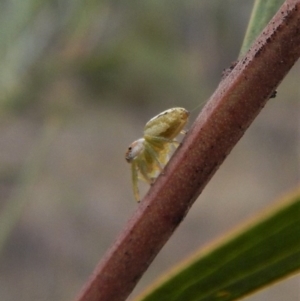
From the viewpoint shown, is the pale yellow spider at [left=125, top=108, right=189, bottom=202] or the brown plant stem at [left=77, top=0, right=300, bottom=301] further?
the pale yellow spider at [left=125, top=108, right=189, bottom=202]

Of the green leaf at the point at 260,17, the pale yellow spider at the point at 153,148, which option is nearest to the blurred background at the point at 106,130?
the pale yellow spider at the point at 153,148

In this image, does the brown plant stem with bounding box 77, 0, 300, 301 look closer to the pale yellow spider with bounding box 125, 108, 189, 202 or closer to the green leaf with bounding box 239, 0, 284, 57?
the green leaf with bounding box 239, 0, 284, 57

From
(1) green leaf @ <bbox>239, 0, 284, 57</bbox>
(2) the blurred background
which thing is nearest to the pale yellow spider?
(1) green leaf @ <bbox>239, 0, 284, 57</bbox>

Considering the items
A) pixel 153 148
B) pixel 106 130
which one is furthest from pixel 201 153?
pixel 106 130

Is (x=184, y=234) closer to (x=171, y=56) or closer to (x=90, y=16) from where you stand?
(x=171, y=56)

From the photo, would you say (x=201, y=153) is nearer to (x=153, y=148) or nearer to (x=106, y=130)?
(x=153, y=148)

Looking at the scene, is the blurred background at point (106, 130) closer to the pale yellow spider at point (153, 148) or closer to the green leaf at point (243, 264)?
the pale yellow spider at point (153, 148)

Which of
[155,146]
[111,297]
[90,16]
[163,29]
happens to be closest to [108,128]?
[163,29]
